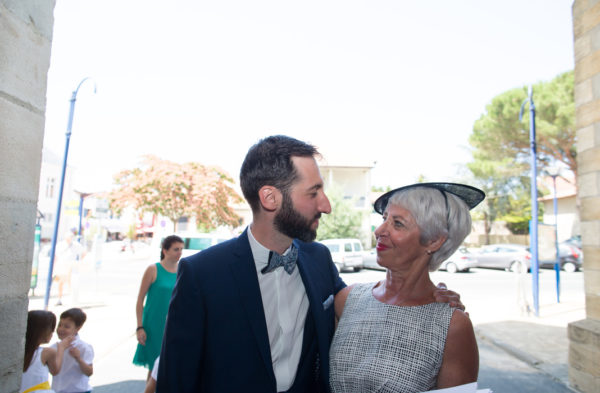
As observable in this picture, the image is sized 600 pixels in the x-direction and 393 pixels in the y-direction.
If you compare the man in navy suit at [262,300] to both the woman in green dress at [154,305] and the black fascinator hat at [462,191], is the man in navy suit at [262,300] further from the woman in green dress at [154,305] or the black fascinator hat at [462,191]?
the woman in green dress at [154,305]

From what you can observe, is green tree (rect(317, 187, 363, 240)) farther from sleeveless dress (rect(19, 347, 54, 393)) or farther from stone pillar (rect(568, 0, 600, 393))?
sleeveless dress (rect(19, 347, 54, 393))

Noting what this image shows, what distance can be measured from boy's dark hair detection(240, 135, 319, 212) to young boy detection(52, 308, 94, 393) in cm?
245

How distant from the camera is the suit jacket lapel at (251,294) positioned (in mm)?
1607

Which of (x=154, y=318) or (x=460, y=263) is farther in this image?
(x=460, y=263)

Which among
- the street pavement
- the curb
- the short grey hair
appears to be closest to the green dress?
the street pavement

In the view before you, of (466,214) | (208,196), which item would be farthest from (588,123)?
(208,196)

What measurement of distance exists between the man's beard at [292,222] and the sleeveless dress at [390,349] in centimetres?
47

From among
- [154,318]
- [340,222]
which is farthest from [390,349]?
[340,222]

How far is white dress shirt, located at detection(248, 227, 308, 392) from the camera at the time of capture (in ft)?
5.62

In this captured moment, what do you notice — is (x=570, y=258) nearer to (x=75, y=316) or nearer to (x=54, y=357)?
(x=75, y=316)

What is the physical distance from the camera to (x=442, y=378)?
165 cm

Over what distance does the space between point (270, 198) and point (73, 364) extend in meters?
2.66

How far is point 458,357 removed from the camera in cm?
166

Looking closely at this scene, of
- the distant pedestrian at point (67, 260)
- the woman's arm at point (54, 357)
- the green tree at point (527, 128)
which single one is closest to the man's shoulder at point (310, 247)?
the woman's arm at point (54, 357)
